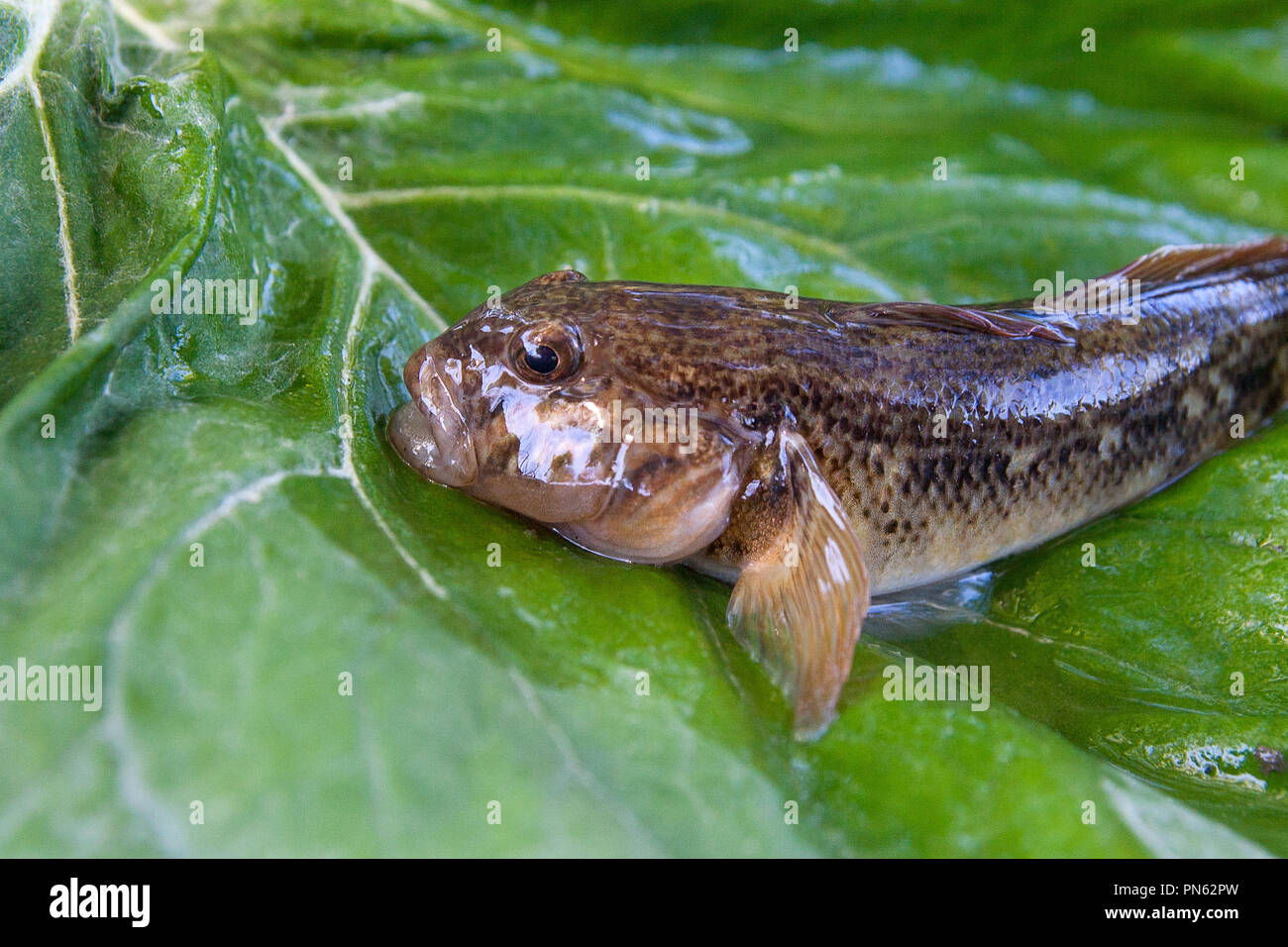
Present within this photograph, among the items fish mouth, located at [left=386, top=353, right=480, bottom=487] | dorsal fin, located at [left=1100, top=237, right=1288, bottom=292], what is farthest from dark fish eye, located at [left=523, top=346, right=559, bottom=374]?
dorsal fin, located at [left=1100, top=237, right=1288, bottom=292]

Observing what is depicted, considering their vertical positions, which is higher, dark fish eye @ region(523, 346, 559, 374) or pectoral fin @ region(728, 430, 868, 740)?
dark fish eye @ region(523, 346, 559, 374)

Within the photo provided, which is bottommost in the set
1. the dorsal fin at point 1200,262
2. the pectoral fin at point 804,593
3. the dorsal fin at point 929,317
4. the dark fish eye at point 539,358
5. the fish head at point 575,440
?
the pectoral fin at point 804,593

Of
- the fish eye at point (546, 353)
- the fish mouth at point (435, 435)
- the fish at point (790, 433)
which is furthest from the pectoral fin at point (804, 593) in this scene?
the fish mouth at point (435, 435)

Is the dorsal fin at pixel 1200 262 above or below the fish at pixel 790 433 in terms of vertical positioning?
above

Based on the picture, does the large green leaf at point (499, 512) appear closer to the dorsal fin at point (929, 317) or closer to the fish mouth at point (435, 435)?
the fish mouth at point (435, 435)

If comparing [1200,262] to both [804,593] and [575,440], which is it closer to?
[804,593]

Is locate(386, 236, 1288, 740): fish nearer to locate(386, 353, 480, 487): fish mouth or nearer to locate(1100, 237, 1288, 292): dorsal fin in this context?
locate(386, 353, 480, 487): fish mouth
